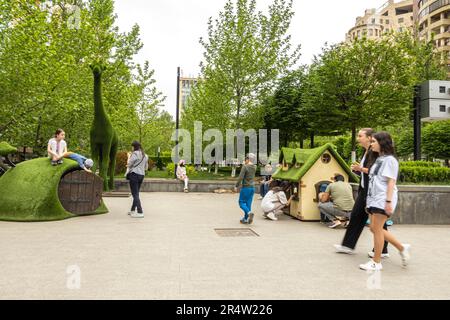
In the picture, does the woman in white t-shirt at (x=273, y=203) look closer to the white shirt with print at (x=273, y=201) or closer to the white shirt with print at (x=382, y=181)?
the white shirt with print at (x=273, y=201)

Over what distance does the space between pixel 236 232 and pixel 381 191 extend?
361 cm

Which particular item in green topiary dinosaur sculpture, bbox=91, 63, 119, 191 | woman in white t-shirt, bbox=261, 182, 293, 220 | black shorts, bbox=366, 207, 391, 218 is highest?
green topiary dinosaur sculpture, bbox=91, 63, 119, 191

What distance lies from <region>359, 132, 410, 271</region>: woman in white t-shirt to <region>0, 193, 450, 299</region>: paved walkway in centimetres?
43

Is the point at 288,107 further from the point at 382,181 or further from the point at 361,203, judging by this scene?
the point at 382,181

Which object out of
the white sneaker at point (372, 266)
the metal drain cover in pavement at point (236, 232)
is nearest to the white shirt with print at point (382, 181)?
the white sneaker at point (372, 266)

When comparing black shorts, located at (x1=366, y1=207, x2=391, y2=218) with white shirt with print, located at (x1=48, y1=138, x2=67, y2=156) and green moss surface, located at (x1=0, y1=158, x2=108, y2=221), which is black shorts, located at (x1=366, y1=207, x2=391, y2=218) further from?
white shirt with print, located at (x1=48, y1=138, x2=67, y2=156)

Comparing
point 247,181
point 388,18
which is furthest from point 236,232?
point 388,18

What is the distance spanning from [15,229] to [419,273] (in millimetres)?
7244

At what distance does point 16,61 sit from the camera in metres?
14.5

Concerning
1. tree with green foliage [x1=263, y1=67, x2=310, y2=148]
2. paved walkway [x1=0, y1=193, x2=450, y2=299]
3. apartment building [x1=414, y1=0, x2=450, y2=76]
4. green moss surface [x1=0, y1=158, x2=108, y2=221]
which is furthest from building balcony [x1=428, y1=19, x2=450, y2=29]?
green moss surface [x1=0, y1=158, x2=108, y2=221]

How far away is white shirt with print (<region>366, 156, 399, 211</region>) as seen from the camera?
463 cm
